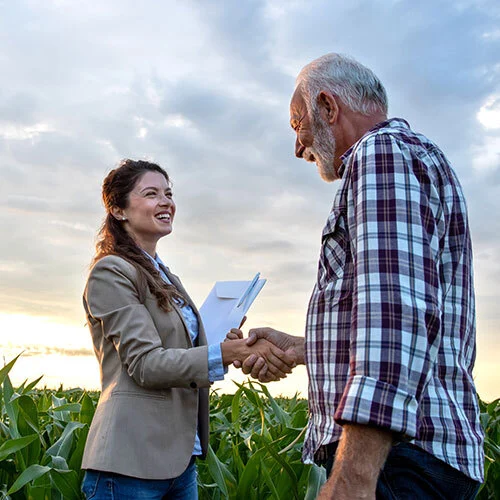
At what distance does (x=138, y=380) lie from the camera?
2348 mm

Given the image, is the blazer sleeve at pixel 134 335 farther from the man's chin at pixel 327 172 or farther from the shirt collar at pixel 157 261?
the man's chin at pixel 327 172

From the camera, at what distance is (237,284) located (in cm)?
282

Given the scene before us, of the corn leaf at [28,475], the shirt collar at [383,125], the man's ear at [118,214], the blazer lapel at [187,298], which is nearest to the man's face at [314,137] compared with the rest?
the shirt collar at [383,125]

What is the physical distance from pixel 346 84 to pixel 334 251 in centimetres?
49

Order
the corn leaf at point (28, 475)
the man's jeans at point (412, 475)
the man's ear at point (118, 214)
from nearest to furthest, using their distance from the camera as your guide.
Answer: the man's jeans at point (412, 475) < the corn leaf at point (28, 475) < the man's ear at point (118, 214)

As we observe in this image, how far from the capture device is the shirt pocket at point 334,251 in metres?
1.60

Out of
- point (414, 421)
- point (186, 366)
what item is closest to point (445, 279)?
point (414, 421)

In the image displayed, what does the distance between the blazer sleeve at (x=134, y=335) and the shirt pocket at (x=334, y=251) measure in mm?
848

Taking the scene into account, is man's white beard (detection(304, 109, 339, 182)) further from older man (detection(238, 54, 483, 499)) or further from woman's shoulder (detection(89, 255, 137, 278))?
woman's shoulder (detection(89, 255, 137, 278))

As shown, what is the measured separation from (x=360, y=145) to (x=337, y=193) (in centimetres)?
12

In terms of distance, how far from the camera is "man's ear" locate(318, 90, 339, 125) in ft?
6.10

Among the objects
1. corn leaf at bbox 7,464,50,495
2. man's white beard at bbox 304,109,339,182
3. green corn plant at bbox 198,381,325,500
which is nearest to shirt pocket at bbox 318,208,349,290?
man's white beard at bbox 304,109,339,182

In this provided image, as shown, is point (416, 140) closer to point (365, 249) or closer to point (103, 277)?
point (365, 249)

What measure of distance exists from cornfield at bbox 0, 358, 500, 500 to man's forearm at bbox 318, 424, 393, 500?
1.15 m
